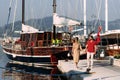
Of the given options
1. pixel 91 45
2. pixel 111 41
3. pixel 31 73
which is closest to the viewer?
pixel 91 45

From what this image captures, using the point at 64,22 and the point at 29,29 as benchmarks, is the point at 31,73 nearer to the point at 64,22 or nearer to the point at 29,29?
the point at 64,22

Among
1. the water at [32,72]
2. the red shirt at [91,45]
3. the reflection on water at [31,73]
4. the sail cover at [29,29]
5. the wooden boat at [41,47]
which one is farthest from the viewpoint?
the sail cover at [29,29]

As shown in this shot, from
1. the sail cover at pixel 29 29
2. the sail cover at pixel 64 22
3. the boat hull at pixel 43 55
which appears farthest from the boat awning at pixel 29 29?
the sail cover at pixel 64 22

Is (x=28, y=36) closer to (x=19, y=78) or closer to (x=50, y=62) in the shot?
(x=50, y=62)

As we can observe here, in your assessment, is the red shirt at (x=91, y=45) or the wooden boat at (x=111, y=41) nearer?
the red shirt at (x=91, y=45)

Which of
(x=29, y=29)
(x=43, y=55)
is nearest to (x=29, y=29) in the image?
(x=29, y=29)

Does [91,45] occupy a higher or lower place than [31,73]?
higher

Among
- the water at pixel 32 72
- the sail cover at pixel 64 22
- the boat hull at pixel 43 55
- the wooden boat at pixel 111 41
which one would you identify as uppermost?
the sail cover at pixel 64 22

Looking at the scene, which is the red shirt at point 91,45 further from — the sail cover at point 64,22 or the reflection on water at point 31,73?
the sail cover at point 64,22

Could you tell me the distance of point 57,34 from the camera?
1633 inches

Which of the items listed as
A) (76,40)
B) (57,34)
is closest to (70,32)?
(57,34)

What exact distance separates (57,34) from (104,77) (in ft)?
76.6

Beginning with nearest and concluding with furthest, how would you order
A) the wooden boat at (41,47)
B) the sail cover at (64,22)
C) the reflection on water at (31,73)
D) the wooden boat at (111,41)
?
the reflection on water at (31,73), the wooden boat at (111,41), the wooden boat at (41,47), the sail cover at (64,22)

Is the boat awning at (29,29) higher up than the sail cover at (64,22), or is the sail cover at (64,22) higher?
the sail cover at (64,22)
